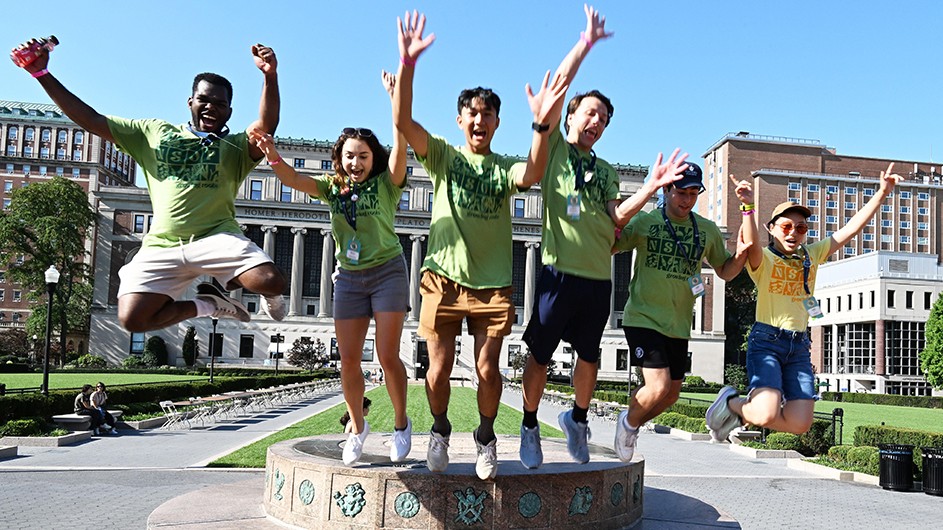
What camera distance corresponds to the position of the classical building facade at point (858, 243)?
79.5m

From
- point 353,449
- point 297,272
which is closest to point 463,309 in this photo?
point 353,449

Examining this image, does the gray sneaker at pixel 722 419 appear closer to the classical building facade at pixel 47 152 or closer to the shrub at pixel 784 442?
the shrub at pixel 784 442

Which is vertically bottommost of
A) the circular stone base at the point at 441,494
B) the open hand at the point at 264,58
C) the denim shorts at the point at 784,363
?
the circular stone base at the point at 441,494

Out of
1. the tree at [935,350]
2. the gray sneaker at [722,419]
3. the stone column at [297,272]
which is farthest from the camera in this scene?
the stone column at [297,272]

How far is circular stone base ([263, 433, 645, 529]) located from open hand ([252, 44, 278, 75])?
3561 millimetres

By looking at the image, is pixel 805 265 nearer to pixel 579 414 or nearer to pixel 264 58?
pixel 579 414

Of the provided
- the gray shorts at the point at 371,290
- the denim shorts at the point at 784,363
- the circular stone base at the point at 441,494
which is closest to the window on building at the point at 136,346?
the circular stone base at the point at 441,494

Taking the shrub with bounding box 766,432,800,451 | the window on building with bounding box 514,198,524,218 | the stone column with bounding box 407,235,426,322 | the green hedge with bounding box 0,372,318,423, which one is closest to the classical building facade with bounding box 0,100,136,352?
the stone column with bounding box 407,235,426,322

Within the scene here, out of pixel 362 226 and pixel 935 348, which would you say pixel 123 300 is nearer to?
pixel 362 226

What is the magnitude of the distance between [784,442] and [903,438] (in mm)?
3992

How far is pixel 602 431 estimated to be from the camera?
97.8 feet

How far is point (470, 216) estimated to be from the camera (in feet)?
21.4

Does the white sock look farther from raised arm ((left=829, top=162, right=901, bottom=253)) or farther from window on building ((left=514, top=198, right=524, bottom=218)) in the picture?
window on building ((left=514, top=198, right=524, bottom=218))

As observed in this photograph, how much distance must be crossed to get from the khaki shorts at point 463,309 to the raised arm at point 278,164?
1.61 meters
